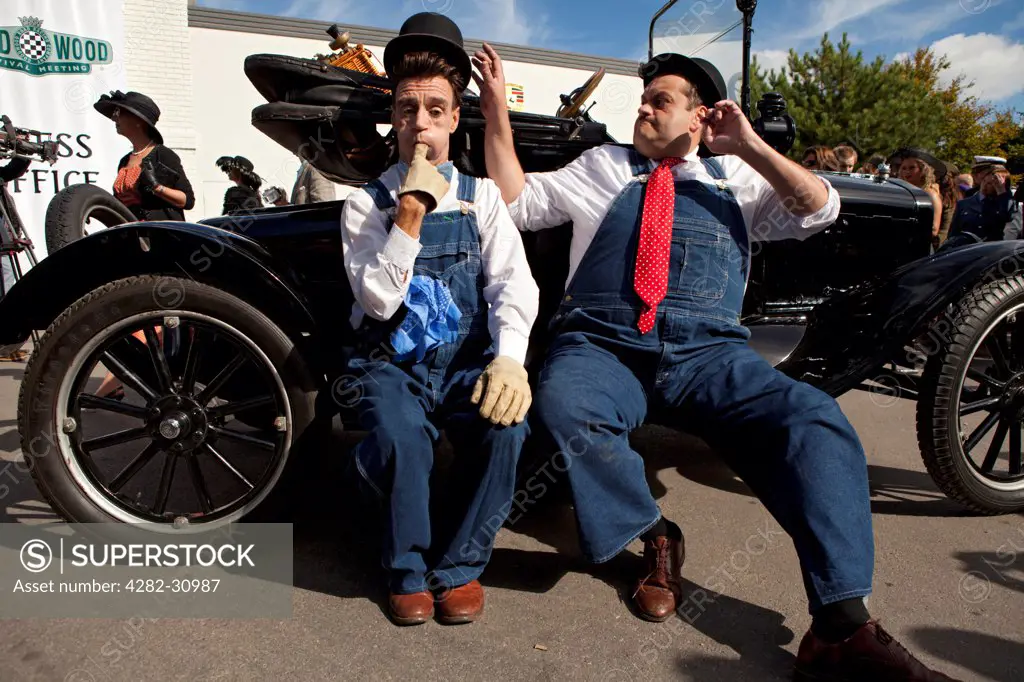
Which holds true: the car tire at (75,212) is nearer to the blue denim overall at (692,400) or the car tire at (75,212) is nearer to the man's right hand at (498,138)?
the man's right hand at (498,138)

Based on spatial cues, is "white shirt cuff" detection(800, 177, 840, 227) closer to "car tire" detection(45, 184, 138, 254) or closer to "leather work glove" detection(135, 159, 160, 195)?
"car tire" detection(45, 184, 138, 254)

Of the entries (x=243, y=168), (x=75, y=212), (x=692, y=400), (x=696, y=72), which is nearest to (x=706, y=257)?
(x=692, y=400)

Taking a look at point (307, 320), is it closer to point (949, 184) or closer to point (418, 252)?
point (418, 252)

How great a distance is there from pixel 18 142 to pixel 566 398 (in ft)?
15.9

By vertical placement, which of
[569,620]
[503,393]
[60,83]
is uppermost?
[60,83]

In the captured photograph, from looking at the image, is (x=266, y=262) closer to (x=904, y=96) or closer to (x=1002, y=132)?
(x=904, y=96)

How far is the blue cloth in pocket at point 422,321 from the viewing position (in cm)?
207

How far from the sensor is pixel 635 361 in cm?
222

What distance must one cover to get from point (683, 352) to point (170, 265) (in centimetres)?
169

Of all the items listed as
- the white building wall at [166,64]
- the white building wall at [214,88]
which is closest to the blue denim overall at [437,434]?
the white building wall at [214,88]

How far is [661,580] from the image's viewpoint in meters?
2.06

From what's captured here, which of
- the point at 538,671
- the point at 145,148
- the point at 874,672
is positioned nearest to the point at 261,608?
the point at 538,671

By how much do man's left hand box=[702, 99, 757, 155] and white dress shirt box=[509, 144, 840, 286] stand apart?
0.18m

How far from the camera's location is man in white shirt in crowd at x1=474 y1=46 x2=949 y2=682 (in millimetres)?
1774
